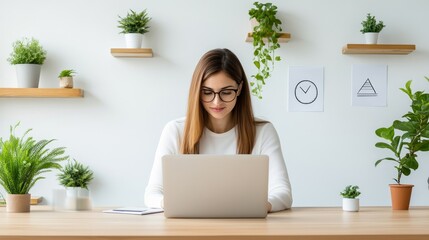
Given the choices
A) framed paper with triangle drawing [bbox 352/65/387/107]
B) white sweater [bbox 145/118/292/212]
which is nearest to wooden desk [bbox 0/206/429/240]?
white sweater [bbox 145/118/292/212]

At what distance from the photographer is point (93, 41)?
4.43 meters

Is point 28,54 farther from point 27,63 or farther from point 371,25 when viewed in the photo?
point 371,25

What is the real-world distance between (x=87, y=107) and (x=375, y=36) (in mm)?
1966

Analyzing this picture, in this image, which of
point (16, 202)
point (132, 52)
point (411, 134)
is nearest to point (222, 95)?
point (16, 202)

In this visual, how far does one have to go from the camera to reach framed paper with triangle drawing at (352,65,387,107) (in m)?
4.46

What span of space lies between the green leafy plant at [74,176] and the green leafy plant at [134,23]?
943 mm

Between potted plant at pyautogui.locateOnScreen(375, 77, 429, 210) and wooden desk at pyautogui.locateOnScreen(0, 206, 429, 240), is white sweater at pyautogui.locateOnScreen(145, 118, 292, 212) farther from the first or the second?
potted plant at pyautogui.locateOnScreen(375, 77, 429, 210)

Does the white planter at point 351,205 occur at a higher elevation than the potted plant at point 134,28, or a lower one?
lower

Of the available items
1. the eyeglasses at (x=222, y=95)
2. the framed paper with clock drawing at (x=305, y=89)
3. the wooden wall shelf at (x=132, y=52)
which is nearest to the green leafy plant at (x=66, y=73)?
the wooden wall shelf at (x=132, y=52)

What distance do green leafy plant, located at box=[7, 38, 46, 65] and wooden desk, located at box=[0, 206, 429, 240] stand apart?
2.07 m

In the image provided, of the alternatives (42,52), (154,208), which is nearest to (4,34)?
(42,52)

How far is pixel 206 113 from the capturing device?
3.00 metres

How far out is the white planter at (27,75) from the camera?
428cm

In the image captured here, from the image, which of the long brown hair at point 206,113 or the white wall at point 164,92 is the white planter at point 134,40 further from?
the long brown hair at point 206,113
